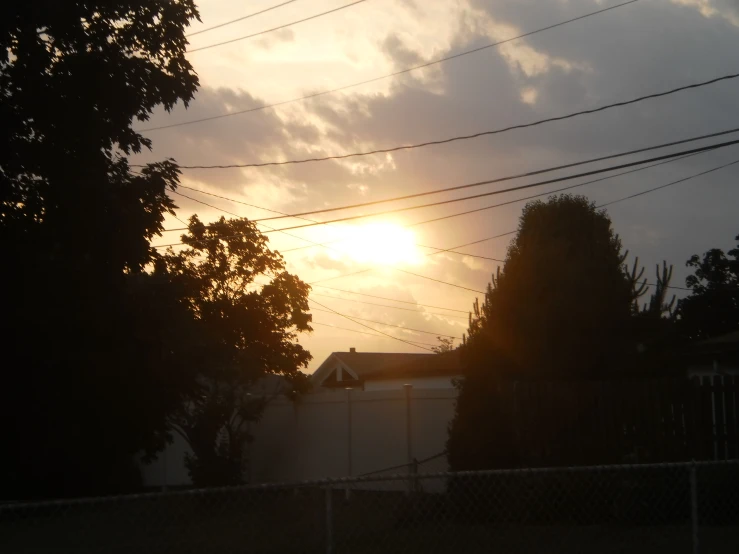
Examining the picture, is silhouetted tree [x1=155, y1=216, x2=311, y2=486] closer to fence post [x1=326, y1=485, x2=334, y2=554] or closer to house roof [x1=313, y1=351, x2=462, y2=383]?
house roof [x1=313, y1=351, x2=462, y2=383]

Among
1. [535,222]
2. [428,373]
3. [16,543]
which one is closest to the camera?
[16,543]

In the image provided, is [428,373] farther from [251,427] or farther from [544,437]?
[544,437]

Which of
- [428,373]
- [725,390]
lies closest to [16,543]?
[725,390]

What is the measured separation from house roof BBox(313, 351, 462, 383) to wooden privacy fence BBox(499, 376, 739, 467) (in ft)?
24.5

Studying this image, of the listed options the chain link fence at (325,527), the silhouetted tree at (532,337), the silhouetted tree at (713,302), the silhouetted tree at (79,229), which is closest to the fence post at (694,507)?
the chain link fence at (325,527)

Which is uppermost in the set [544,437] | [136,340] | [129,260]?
[129,260]

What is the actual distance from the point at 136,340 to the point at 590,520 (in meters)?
6.69

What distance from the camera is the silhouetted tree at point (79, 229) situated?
1109 centimetres

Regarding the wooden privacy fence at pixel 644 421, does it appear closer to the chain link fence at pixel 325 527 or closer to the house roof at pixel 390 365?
the chain link fence at pixel 325 527

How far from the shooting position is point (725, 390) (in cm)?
1076

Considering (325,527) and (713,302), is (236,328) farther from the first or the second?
(713,302)

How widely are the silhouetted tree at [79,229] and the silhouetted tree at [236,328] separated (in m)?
4.51

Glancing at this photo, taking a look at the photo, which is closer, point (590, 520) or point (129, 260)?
point (590, 520)

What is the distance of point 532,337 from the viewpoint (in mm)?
12172
